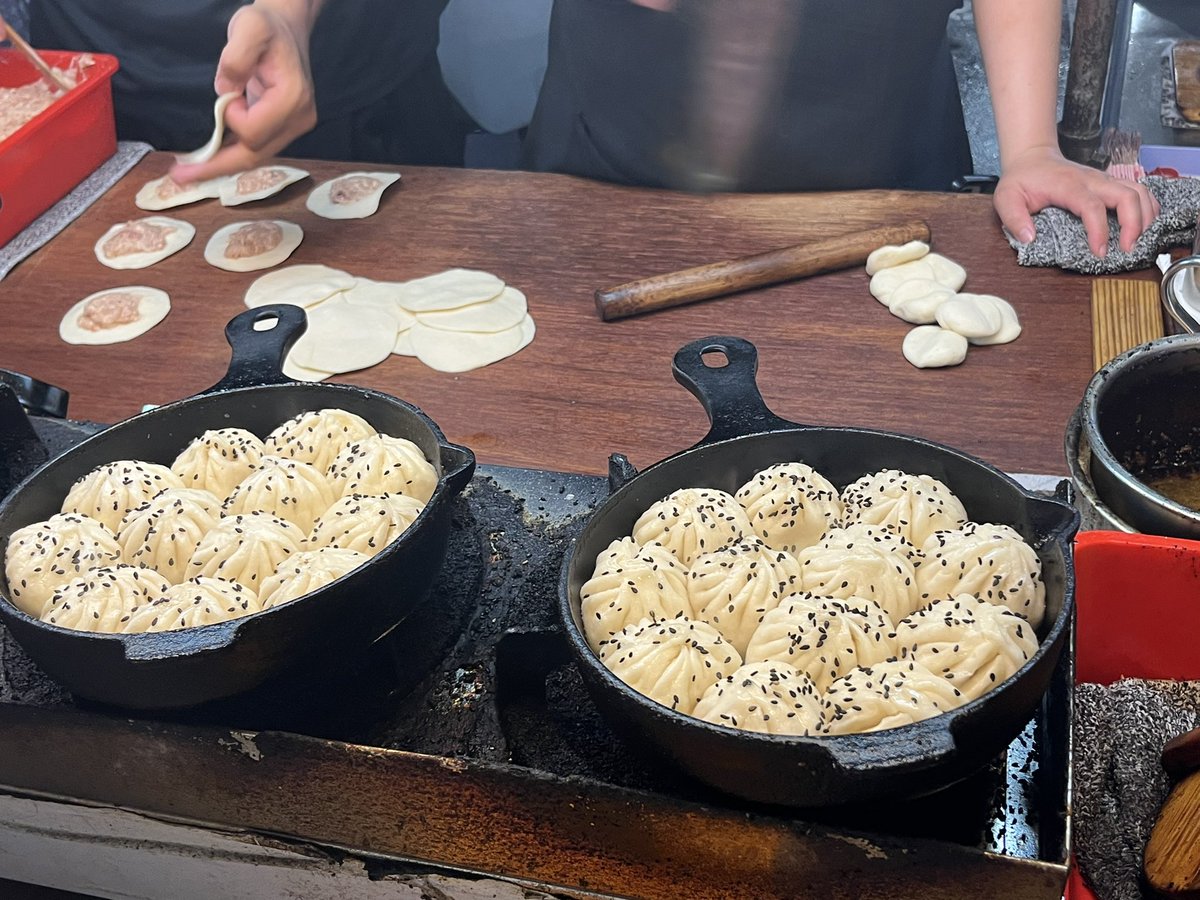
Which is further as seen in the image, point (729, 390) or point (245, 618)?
point (729, 390)

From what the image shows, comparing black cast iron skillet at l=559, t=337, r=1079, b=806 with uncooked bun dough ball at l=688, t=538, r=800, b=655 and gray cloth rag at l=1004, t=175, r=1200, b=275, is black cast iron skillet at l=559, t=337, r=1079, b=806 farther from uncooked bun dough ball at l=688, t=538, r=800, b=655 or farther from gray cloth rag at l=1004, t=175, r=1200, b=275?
gray cloth rag at l=1004, t=175, r=1200, b=275

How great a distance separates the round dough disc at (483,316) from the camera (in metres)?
2.51

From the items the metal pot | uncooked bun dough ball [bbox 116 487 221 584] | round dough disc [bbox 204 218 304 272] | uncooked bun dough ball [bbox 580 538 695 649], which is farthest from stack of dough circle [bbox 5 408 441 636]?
round dough disc [bbox 204 218 304 272]

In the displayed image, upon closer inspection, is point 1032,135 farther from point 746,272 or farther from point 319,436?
point 319,436

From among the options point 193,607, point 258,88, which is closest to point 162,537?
point 193,607

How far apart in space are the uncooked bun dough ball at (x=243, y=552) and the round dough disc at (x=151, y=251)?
1.78 meters

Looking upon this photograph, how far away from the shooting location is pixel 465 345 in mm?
2484

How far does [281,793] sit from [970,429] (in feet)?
5.07

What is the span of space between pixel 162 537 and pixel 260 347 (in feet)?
1.26

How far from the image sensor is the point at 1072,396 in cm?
219

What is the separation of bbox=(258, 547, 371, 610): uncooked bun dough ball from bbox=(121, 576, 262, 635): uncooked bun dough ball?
0.03 meters

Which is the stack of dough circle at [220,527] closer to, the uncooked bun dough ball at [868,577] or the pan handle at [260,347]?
the pan handle at [260,347]

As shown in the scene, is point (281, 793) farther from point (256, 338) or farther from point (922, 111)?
point (922, 111)

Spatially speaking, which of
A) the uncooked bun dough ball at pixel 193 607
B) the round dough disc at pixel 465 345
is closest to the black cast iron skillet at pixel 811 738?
the uncooked bun dough ball at pixel 193 607
